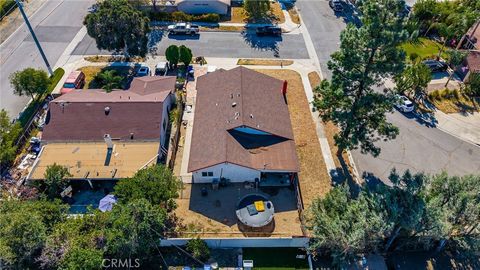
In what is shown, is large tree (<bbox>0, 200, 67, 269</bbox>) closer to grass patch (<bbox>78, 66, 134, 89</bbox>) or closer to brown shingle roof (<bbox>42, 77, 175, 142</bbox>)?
brown shingle roof (<bbox>42, 77, 175, 142</bbox>)

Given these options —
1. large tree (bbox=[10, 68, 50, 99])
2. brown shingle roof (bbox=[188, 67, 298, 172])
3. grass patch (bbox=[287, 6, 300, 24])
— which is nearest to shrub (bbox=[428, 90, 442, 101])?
brown shingle roof (bbox=[188, 67, 298, 172])

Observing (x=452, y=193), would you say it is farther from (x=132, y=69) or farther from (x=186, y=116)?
(x=132, y=69)

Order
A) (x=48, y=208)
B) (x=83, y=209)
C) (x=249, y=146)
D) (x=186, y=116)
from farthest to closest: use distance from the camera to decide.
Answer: (x=186, y=116) → (x=249, y=146) → (x=83, y=209) → (x=48, y=208)

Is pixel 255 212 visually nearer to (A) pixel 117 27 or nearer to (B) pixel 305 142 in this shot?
(B) pixel 305 142

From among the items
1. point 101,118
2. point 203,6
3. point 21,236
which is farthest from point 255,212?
point 203,6

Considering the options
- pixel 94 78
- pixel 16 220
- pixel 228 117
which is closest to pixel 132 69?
pixel 94 78

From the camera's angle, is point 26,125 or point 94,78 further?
point 94,78

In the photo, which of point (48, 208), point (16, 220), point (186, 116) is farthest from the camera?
point (186, 116)

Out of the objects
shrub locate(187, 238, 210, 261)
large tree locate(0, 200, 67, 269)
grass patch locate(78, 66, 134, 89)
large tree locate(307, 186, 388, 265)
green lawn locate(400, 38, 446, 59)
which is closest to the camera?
large tree locate(0, 200, 67, 269)
